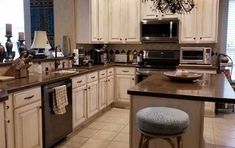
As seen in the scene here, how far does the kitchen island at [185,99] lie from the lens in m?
2.32

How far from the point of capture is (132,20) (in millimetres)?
5188

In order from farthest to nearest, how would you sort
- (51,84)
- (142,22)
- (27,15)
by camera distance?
(27,15), (142,22), (51,84)

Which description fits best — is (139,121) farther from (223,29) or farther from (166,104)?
(223,29)

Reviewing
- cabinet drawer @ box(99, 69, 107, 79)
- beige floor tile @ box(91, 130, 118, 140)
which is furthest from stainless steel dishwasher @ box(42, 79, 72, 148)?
cabinet drawer @ box(99, 69, 107, 79)

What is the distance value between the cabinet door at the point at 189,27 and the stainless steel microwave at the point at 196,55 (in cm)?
20

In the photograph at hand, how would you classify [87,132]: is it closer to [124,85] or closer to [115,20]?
[124,85]

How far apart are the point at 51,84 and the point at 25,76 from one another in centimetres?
45

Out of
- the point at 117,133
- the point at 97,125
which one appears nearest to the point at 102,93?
the point at 97,125

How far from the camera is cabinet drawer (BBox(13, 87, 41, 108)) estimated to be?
2.55 meters

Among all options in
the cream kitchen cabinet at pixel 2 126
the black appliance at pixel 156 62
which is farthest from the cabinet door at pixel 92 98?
the cream kitchen cabinet at pixel 2 126

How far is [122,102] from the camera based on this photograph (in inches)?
209

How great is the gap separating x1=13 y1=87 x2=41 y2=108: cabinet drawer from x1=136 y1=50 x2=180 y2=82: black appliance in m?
2.50

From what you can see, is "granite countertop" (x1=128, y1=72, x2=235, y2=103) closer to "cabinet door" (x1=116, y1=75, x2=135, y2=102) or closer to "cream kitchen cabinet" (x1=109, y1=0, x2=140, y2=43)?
"cabinet door" (x1=116, y1=75, x2=135, y2=102)

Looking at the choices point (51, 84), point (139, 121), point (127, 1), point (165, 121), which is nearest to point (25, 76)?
point (51, 84)
